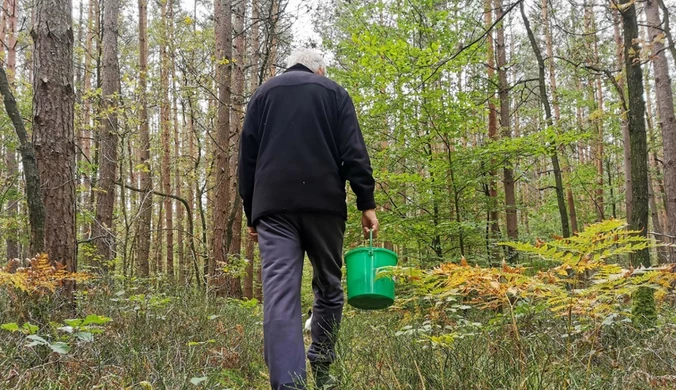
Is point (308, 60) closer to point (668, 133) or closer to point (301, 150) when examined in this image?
point (301, 150)

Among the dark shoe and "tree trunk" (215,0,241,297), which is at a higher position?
"tree trunk" (215,0,241,297)

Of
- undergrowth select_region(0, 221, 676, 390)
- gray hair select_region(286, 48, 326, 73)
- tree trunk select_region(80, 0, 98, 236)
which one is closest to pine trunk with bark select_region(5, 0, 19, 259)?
tree trunk select_region(80, 0, 98, 236)

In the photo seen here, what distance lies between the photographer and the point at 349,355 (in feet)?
8.86

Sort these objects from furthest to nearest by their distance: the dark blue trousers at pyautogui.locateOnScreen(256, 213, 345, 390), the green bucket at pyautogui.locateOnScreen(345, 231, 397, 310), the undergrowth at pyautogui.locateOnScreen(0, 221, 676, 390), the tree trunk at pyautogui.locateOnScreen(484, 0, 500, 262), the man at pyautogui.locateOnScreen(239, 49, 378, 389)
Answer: the tree trunk at pyautogui.locateOnScreen(484, 0, 500, 262) → the green bucket at pyautogui.locateOnScreen(345, 231, 397, 310) → the man at pyautogui.locateOnScreen(239, 49, 378, 389) → the dark blue trousers at pyautogui.locateOnScreen(256, 213, 345, 390) → the undergrowth at pyautogui.locateOnScreen(0, 221, 676, 390)

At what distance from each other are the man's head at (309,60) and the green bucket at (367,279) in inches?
46.2

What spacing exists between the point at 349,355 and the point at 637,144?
9.61ft

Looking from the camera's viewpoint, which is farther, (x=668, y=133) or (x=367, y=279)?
(x=668, y=133)

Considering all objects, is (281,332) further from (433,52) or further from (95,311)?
(433,52)

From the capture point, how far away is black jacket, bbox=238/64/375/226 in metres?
2.51

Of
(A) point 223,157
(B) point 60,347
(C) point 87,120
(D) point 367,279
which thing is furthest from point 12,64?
(D) point 367,279

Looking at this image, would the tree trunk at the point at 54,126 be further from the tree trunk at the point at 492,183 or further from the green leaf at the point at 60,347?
the tree trunk at the point at 492,183

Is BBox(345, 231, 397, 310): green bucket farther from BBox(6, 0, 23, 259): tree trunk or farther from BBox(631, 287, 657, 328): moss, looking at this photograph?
BBox(6, 0, 23, 259): tree trunk

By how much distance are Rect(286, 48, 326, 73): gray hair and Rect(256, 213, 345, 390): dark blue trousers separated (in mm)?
1068

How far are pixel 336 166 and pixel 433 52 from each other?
4928 millimetres
